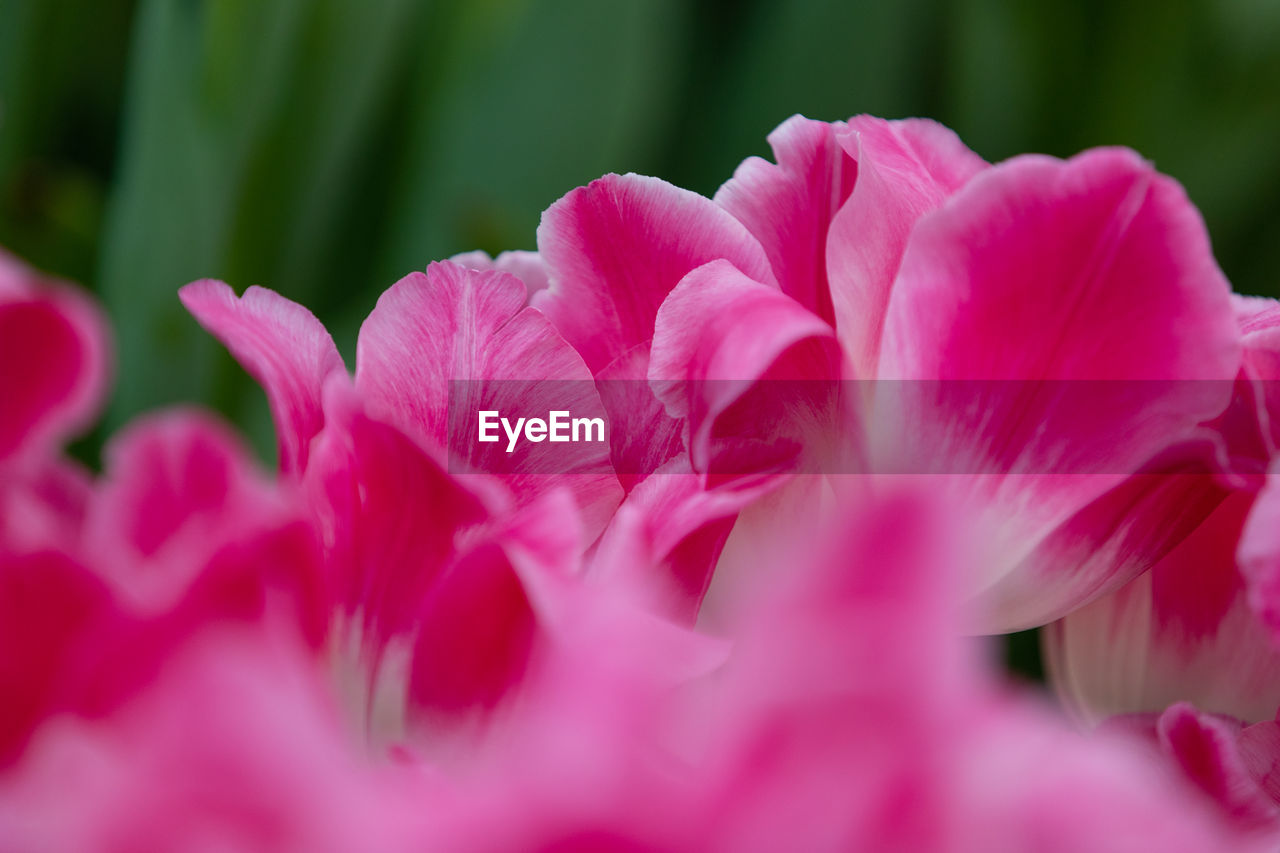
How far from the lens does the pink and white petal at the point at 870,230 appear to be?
0.18 meters

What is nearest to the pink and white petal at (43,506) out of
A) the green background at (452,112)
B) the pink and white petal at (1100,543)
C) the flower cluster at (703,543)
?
the flower cluster at (703,543)

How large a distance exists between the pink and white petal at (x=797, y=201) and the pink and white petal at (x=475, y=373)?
0.11 feet

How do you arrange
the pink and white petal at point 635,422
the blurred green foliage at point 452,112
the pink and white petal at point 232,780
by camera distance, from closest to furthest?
the pink and white petal at point 232,780
the pink and white petal at point 635,422
the blurred green foliage at point 452,112

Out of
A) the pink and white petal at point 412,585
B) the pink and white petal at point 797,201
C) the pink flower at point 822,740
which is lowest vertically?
the pink and white petal at point 412,585

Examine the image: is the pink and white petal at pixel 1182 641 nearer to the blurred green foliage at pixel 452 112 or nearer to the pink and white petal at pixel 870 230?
the pink and white petal at pixel 870 230

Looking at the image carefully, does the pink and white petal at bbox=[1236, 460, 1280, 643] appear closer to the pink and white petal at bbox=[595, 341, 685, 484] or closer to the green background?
the pink and white petal at bbox=[595, 341, 685, 484]

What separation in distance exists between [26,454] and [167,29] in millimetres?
483

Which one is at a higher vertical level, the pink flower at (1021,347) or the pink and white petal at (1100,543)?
the pink flower at (1021,347)

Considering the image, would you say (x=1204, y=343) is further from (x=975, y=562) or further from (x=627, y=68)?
(x=627, y=68)

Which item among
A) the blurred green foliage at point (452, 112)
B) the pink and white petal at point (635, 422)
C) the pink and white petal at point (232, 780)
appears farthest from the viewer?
the blurred green foliage at point (452, 112)

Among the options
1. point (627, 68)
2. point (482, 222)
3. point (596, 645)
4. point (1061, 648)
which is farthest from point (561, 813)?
point (627, 68)

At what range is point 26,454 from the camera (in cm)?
12

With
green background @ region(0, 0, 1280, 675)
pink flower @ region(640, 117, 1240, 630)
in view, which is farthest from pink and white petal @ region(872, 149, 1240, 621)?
green background @ region(0, 0, 1280, 675)

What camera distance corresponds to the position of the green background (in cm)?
60
